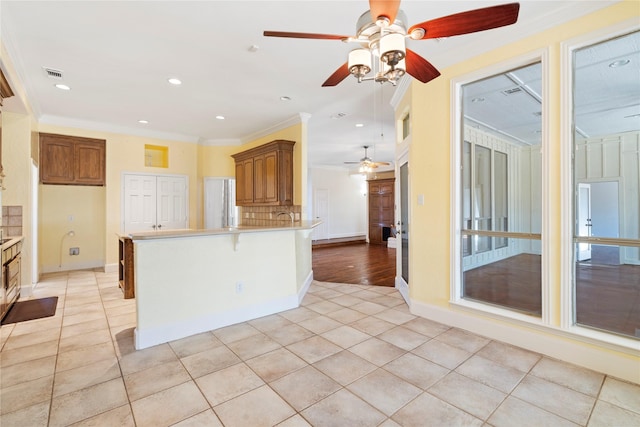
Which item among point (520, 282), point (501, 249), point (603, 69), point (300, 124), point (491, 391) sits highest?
point (300, 124)

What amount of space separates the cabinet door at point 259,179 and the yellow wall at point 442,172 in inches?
116

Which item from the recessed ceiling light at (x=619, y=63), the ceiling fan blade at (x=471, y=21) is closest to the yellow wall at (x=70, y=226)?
the ceiling fan blade at (x=471, y=21)

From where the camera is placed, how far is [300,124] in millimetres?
5160

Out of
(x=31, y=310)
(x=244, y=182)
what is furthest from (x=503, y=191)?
(x=31, y=310)

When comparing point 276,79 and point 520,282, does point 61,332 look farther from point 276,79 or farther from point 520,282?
point 520,282

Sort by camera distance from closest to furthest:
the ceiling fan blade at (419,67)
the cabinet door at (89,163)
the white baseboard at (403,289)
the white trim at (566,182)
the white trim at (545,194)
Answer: the ceiling fan blade at (419,67), the white trim at (566,182), the white trim at (545,194), the white baseboard at (403,289), the cabinet door at (89,163)

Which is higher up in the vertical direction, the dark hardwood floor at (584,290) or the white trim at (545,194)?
the white trim at (545,194)

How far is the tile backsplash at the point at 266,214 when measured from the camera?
556 centimetres

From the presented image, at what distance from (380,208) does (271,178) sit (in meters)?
6.09

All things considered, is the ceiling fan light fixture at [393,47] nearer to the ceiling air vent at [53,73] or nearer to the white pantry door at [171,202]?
the ceiling air vent at [53,73]

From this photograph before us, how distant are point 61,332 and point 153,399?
186 cm

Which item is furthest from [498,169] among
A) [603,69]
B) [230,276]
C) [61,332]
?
[61,332]

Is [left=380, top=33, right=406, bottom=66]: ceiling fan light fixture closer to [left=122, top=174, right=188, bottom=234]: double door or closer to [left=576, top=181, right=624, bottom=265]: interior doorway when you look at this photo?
[left=576, top=181, right=624, bottom=265]: interior doorway

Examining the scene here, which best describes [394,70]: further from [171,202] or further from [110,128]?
[110,128]
